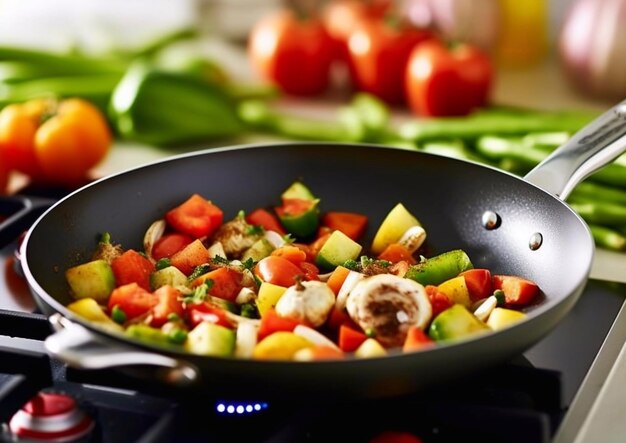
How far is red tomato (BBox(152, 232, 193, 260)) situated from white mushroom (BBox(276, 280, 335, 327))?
30 centimetres

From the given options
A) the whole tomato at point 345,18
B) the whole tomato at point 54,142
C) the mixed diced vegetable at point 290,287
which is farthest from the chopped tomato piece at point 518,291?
the whole tomato at point 345,18

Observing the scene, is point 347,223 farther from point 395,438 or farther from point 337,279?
point 395,438

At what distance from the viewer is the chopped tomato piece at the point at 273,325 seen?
1072mm

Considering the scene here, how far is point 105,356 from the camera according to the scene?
888 millimetres

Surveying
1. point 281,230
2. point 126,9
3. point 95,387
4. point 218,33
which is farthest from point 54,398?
point 126,9

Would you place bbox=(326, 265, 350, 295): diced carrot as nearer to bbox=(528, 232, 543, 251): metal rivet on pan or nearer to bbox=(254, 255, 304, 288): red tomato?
bbox=(254, 255, 304, 288): red tomato

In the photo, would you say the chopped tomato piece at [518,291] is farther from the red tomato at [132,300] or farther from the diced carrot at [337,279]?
the red tomato at [132,300]

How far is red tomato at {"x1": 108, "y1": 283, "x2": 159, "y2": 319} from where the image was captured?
3.75 ft

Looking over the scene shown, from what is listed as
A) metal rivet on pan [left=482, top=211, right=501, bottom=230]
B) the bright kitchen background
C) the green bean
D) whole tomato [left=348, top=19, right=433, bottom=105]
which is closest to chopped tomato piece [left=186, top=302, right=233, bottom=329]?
metal rivet on pan [left=482, top=211, right=501, bottom=230]

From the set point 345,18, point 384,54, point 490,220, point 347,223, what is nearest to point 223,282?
point 347,223

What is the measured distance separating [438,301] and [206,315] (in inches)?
10.2

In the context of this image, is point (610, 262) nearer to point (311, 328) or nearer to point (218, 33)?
point (311, 328)

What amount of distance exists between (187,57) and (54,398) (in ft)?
4.52

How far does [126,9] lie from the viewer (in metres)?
2.90
